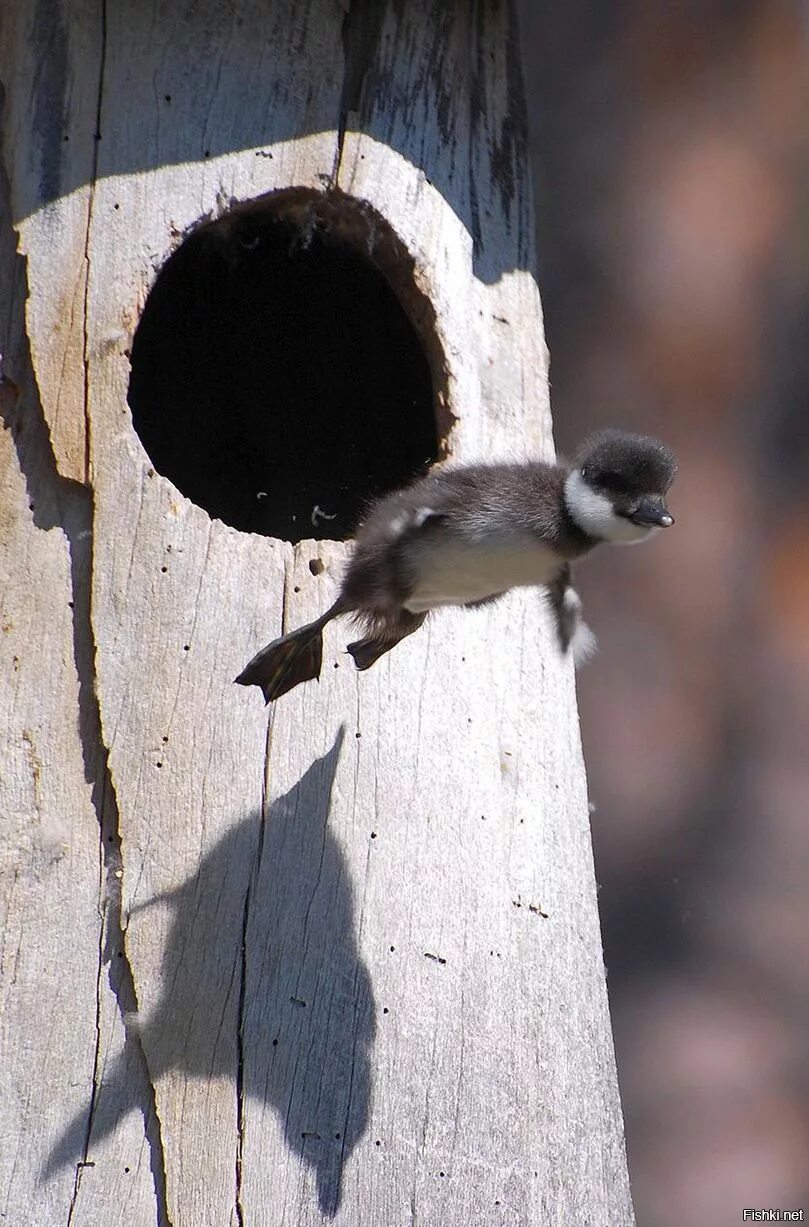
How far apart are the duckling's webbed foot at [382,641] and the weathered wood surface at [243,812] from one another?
2.9 inches

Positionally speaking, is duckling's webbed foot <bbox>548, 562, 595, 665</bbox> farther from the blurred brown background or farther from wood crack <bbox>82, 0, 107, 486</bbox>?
the blurred brown background

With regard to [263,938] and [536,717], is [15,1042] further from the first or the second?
[536,717]

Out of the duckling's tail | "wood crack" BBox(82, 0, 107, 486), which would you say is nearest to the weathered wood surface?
"wood crack" BBox(82, 0, 107, 486)

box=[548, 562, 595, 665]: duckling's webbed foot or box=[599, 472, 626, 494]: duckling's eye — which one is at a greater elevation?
box=[599, 472, 626, 494]: duckling's eye

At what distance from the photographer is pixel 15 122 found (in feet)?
9.81

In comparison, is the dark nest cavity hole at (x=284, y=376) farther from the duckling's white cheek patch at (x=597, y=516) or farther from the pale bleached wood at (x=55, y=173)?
the duckling's white cheek patch at (x=597, y=516)

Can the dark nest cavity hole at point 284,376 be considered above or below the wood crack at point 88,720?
above

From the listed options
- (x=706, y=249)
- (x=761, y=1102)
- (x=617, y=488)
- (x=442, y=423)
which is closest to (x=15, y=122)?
(x=442, y=423)

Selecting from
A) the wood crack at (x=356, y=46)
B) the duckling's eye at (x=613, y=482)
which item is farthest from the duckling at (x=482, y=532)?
the wood crack at (x=356, y=46)

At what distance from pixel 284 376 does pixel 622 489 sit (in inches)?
50.9

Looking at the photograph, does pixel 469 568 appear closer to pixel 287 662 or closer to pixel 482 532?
pixel 482 532

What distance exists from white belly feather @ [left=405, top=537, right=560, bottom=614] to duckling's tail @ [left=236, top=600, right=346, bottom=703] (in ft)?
0.56

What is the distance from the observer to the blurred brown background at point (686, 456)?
15.6 feet

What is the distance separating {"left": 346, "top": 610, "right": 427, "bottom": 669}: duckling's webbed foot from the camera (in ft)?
9.12
